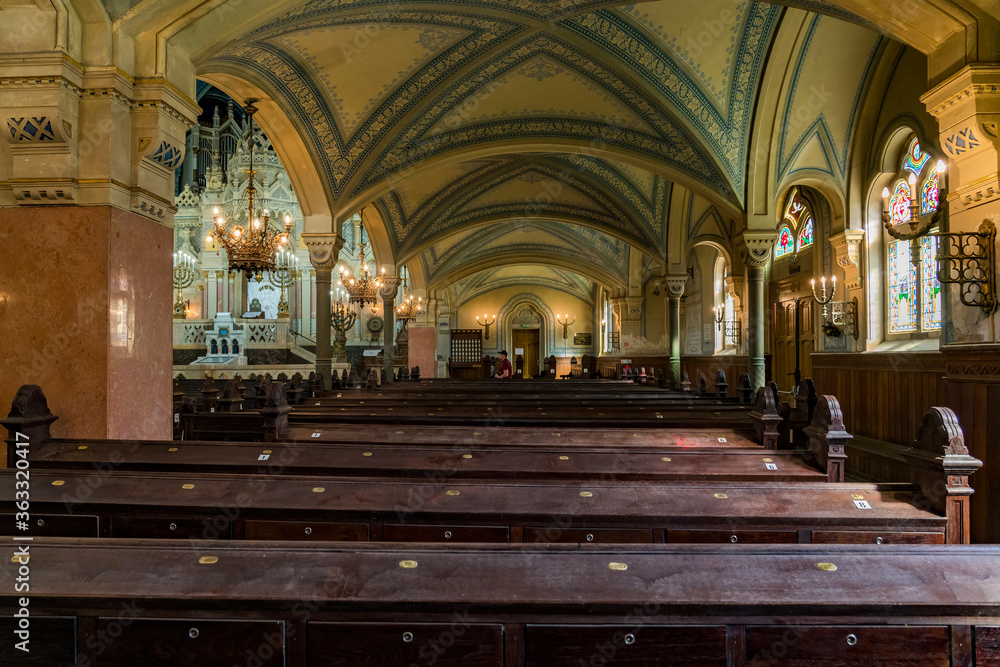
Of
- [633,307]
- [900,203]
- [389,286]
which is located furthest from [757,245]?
[633,307]

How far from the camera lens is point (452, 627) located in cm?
156

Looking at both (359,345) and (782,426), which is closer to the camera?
(782,426)

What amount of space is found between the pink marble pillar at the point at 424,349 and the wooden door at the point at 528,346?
644cm

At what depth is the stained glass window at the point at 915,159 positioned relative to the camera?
23.8ft

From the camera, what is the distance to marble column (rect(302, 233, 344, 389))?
9344mm

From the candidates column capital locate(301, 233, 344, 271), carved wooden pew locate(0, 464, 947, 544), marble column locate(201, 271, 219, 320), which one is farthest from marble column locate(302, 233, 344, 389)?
marble column locate(201, 271, 219, 320)

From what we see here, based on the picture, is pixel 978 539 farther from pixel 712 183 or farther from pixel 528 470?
pixel 712 183

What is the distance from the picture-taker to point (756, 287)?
30.0 feet

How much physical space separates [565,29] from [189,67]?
445 cm

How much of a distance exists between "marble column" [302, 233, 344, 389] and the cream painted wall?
1604 cm

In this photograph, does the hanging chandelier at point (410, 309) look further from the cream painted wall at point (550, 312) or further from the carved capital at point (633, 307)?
the cream painted wall at point (550, 312)

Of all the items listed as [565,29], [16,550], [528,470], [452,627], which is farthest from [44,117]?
[565,29]

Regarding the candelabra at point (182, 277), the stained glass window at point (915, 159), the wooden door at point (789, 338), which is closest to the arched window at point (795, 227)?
the wooden door at point (789, 338)

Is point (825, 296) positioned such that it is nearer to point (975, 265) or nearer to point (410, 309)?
point (975, 265)
